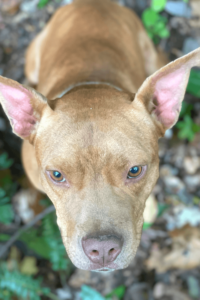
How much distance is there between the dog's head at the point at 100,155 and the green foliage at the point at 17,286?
1.11m

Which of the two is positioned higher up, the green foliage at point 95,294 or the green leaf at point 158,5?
the green leaf at point 158,5

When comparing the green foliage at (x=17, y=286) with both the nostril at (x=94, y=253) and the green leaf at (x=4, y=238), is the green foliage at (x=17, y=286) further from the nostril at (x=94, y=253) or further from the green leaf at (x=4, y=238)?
the nostril at (x=94, y=253)

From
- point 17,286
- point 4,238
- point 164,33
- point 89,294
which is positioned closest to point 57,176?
point 17,286

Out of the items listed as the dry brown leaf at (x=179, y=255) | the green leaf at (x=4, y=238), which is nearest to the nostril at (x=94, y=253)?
the dry brown leaf at (x=179, y=255)

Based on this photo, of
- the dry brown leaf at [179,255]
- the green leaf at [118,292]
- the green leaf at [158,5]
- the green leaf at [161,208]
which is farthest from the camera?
the green leaf at [158,5]

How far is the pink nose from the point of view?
1858 mm

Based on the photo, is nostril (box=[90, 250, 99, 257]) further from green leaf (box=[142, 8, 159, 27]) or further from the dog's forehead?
green leaf (box=[142, 8, 159, 27])

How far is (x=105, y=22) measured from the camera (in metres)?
3.39

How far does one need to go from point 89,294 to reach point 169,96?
6.99ft

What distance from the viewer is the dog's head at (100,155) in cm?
194

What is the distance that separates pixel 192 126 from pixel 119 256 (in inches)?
96.5

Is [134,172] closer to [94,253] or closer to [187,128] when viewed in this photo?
[94,253]

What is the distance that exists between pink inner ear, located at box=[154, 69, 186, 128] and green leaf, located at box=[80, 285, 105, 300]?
1881mm

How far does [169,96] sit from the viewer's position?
7.23 feet
